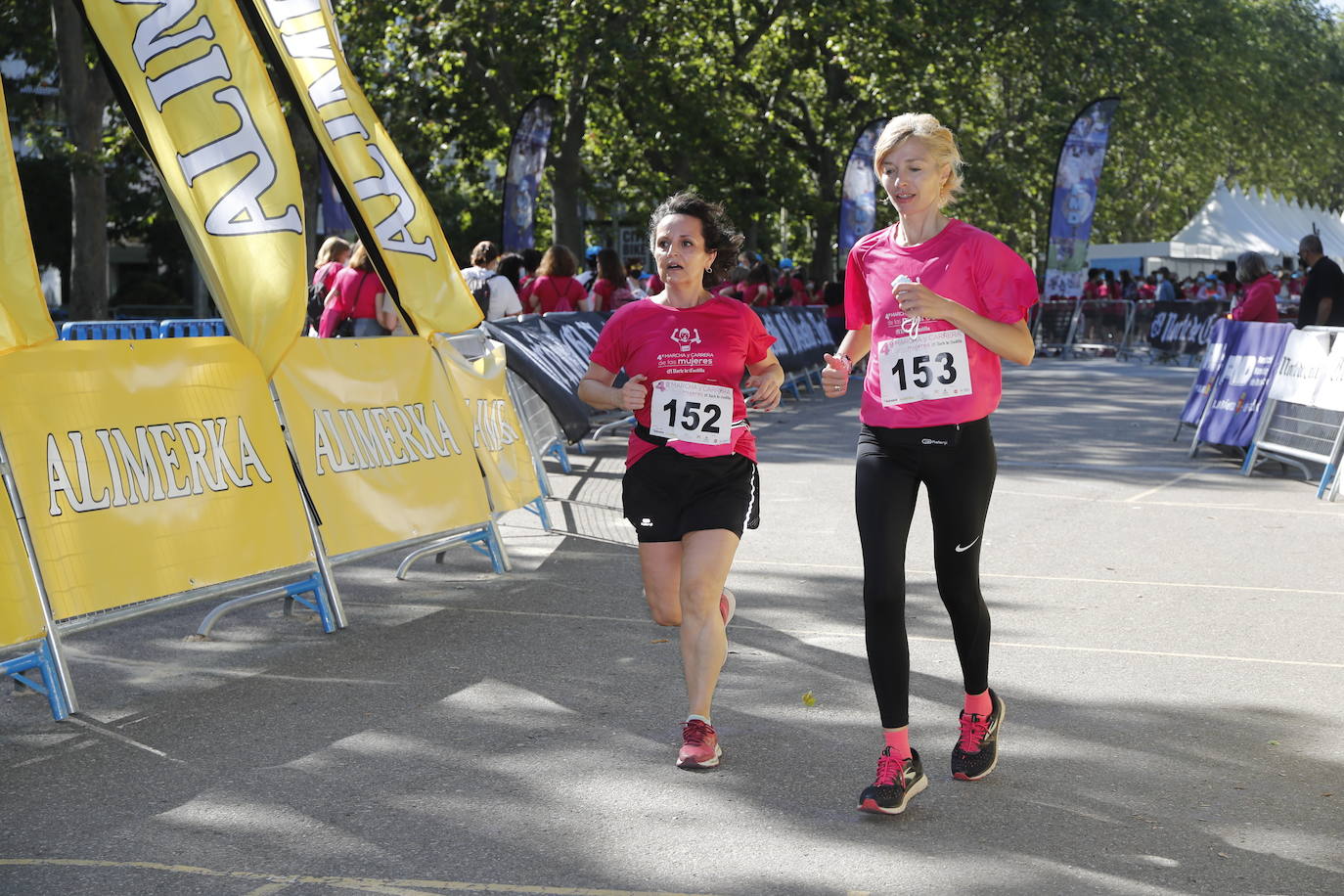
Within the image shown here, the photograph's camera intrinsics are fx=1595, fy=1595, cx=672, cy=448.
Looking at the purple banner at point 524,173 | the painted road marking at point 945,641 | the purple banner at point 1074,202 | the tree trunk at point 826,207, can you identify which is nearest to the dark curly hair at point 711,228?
the painted road marking at point 945,641

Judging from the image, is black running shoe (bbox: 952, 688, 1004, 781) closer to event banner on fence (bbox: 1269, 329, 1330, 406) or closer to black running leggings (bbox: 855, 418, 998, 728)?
black running leggings (bbox: 855, 418, 998, 728)

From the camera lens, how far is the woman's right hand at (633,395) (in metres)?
5.04

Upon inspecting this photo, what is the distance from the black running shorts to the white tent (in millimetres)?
39099

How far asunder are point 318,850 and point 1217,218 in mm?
42998

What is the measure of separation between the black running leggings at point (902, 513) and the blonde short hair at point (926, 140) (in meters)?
0.72

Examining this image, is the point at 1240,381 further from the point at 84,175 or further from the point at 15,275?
the point at 84,175

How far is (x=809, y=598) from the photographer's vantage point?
26.4 ft

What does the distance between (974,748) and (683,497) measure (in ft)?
3.99

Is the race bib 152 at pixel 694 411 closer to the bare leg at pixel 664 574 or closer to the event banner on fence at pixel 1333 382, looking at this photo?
the bare leg at pixel 664 574

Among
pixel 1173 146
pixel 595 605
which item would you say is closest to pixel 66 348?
pixel 595 605

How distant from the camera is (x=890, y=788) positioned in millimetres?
4598

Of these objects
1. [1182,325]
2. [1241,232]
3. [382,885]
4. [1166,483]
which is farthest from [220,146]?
[1241,232]

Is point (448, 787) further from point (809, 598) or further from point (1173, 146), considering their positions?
point (1173, 146)

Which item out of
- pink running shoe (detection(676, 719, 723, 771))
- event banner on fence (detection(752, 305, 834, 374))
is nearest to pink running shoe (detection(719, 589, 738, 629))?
pink running shoe (detection(676, 719, 723, 771))
